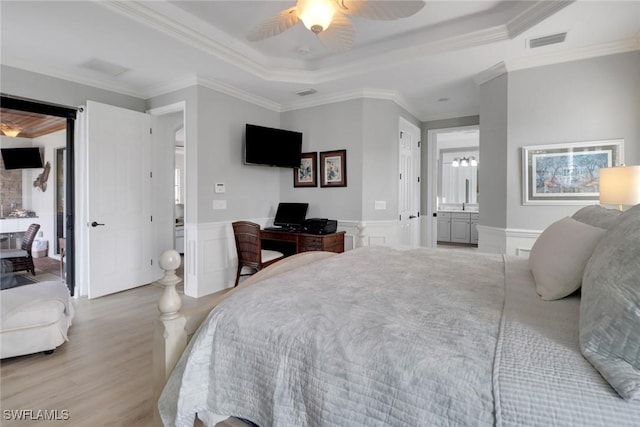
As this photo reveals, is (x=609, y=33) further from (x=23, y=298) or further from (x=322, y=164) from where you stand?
(x=23, y=298)

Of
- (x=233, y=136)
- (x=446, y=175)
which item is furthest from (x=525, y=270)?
(x=446, y=175)

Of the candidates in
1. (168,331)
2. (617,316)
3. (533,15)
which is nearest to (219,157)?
(168,331)

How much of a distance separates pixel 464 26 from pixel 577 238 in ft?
8.34

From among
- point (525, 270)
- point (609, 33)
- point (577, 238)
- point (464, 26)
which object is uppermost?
point (464, 26)

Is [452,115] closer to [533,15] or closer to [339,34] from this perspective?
[533,15]

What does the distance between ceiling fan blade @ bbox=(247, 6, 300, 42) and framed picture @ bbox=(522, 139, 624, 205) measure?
106 inches

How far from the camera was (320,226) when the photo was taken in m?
4.20

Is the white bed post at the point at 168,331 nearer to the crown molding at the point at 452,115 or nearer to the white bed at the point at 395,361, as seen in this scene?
the white bed at the point at 395,361

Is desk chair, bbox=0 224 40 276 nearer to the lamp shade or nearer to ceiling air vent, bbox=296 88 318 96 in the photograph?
ceiling air vent, bbox=296 88 318 96

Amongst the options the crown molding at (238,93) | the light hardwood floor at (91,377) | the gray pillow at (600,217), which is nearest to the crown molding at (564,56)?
the gray pillow at (600,217)

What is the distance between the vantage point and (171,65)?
353 cm

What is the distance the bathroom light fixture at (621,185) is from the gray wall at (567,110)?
82 centimetres

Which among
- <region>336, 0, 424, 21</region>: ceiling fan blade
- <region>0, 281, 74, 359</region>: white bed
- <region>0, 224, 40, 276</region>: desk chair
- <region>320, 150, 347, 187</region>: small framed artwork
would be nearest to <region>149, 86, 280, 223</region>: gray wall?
<region>320, 150, 347, 187</region>: small framed artwork

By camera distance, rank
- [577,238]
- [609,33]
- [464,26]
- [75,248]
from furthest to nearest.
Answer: [75,248], [464,26], [609,33], [577,238]
